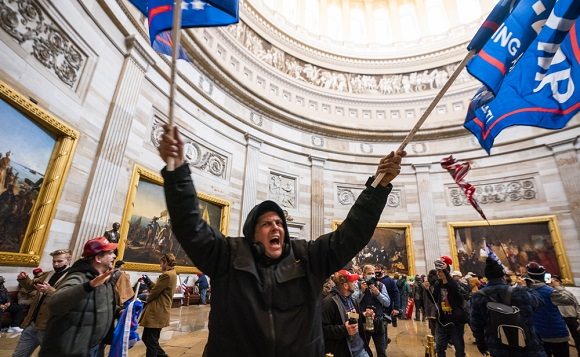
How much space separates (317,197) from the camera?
1423cm

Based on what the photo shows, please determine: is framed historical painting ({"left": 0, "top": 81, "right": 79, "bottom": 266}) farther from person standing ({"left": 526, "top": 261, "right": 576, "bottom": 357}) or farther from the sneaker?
person standing ({"left": 526, "top": 261, "right": 576, "bottom": 357})

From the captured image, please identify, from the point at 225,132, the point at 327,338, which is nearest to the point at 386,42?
the point at 225,132

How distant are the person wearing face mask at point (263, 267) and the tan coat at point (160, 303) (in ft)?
9.51

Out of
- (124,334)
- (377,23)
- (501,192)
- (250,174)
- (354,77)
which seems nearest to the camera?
(124,334)

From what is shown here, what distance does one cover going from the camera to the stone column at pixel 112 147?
616 cm

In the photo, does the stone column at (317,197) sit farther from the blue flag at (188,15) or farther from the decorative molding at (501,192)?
the blue flag at (188,15)

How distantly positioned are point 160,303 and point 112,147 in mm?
4771

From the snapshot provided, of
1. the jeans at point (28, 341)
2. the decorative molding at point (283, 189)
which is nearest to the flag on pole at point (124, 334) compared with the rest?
the jeans at point (28, 341)

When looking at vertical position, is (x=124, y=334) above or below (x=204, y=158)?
below

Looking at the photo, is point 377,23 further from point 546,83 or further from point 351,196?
point 546,83

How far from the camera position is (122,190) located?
7328 millimetres

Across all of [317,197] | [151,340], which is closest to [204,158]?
[317,197]

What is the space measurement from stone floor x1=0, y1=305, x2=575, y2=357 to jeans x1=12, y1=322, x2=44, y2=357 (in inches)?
43.8

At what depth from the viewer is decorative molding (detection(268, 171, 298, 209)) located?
13280 mm
